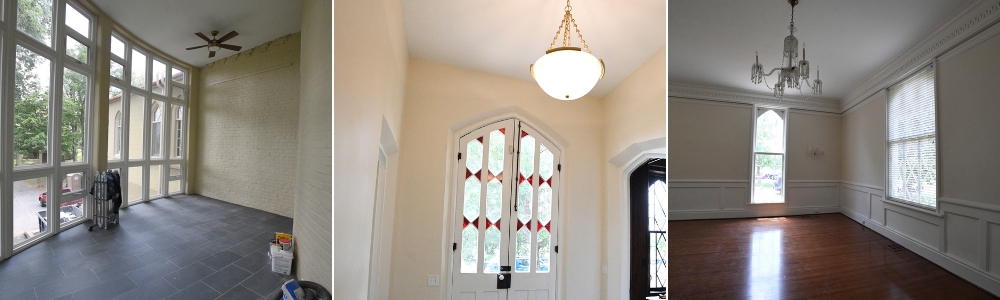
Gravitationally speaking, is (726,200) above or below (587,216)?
above

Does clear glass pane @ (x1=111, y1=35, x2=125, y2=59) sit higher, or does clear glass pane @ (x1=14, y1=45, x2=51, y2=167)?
clear glass pane @ (x1=111, y1=35, x2=125, y2=59)

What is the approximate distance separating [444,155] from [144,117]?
0.73 metres

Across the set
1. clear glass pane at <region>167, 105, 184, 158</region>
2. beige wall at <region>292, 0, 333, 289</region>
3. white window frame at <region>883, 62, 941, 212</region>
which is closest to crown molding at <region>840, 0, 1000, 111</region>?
white window frame at <region>883, 62, 941, 212</region>

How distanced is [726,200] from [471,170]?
816mm

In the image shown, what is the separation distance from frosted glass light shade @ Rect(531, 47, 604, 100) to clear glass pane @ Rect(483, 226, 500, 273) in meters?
0.65

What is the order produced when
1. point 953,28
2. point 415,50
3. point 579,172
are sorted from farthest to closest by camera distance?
point 579,172
point 415,50
point 953,28

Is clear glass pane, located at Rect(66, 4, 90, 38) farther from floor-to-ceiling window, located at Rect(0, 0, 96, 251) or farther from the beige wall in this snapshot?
the beige wall

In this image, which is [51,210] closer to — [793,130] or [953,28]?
[793,130]

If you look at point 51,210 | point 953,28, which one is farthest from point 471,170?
point 953,28

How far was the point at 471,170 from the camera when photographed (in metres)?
1.11

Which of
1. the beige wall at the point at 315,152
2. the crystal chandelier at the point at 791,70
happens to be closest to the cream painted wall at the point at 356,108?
the beige wall at the point at 315,152

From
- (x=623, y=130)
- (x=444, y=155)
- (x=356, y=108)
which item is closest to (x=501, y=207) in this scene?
(x=444, y=155)

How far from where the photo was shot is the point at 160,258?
18.4 inches

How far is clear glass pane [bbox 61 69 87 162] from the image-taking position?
48 centimetres
